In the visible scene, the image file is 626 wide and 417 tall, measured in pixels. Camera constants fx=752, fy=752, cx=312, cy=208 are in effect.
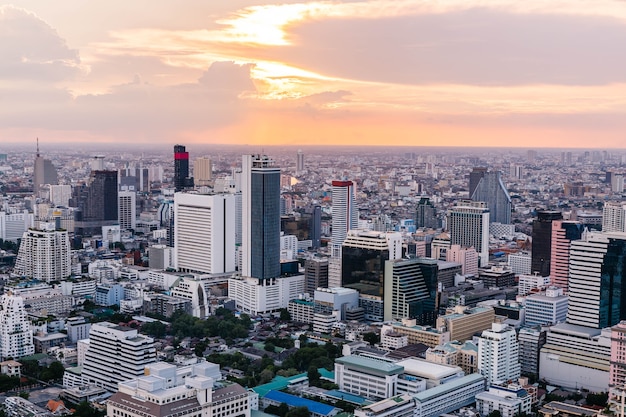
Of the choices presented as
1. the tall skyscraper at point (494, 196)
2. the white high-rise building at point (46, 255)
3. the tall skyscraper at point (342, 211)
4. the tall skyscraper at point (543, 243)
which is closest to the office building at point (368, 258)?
the tall skyscraper at point (543, 243)

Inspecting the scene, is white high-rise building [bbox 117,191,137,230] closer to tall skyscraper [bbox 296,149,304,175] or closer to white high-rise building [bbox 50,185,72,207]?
white high-rise building [bbox 50,185,72,207]

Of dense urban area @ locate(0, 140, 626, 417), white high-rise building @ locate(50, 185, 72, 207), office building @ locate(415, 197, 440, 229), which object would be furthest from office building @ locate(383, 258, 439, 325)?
white high-rise building @ locate(50, 185, 72, 207)

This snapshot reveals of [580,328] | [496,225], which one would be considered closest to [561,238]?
[580,328]

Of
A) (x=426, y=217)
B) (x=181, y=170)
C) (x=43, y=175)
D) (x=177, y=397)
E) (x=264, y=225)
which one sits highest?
(x=181, y=170)

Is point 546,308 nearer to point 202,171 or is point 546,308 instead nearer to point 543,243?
point 543,243

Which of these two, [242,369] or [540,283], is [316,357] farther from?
[540,283]

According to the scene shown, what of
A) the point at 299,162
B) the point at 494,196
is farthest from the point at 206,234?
the point at 494,196
